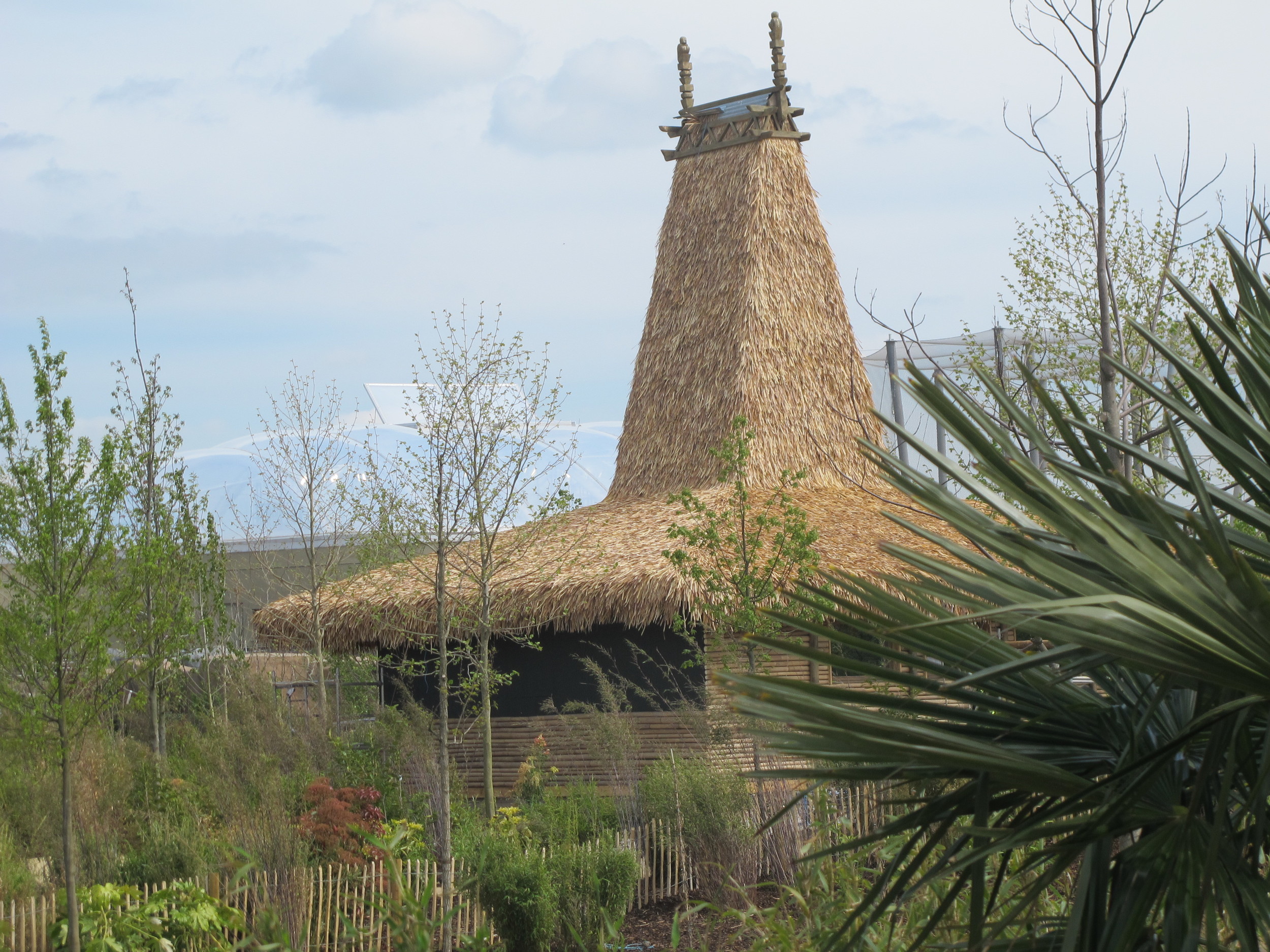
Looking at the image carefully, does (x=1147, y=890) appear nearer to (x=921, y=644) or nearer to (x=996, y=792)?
(x=996, y=792)

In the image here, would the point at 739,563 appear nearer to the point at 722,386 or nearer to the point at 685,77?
the point at 722,386

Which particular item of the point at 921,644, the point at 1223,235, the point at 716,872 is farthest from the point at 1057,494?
the point at 716,872

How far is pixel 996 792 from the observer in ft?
8.20

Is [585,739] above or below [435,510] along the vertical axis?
below

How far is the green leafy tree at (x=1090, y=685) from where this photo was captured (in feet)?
5.76

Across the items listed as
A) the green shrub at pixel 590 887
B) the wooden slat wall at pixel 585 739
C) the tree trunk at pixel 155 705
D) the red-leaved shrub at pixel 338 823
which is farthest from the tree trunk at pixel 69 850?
the wooden slat wall at pixel 585 739

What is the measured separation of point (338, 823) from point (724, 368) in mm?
8406

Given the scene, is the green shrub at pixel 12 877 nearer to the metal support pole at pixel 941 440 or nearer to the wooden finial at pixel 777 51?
the metal support pole at pixel 941 440

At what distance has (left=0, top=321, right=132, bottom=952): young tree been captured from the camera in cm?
728

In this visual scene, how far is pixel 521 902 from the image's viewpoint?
7.29 m

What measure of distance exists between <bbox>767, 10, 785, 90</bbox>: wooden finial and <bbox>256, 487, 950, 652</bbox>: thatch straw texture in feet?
18.4

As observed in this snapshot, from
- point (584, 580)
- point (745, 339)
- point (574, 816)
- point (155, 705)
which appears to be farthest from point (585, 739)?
point (745, 339)

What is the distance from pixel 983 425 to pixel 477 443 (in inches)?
369

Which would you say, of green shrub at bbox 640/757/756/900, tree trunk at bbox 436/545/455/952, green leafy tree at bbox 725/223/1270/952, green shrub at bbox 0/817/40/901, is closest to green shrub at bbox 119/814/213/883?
green shrub at bbox 0/817/40/901
